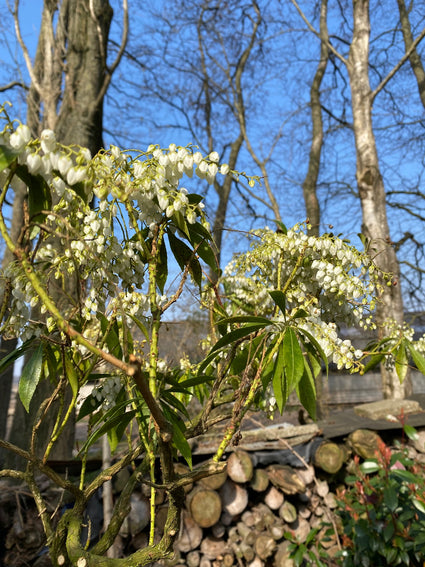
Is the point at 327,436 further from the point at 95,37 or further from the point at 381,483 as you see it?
the point at 95,37

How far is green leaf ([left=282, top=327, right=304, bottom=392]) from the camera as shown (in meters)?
0.90

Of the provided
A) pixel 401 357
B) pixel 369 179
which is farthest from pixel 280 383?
pixel 369 179

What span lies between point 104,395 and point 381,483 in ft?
6.25

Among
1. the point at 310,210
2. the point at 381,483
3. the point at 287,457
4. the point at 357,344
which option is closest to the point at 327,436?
the point at 287,457

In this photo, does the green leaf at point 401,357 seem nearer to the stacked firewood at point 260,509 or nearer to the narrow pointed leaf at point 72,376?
the narrow pointed leaf at point 72,376

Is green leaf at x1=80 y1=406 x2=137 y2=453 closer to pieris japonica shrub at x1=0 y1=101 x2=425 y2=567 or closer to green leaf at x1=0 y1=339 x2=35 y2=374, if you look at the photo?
pieris japonica shrub at x1=0 y1=101 x2=425 y2=567

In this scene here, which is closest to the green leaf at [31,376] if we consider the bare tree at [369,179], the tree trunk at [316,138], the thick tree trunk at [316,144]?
the bare tree at [369,179]

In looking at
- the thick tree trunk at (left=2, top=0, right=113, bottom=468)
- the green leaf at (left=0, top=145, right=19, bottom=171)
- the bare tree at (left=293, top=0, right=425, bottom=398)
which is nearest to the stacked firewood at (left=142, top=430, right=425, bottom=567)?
the thick tree trunk at (left=2, top=0, right=113, bottom=468)

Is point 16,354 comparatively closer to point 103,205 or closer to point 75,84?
point 103,205

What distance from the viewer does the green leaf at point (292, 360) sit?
903 mm

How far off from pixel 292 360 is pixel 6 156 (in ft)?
2.17

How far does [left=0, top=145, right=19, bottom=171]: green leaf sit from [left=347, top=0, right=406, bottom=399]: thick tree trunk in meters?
4.01

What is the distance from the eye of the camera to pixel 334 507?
311cm

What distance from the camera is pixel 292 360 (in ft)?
3.03
